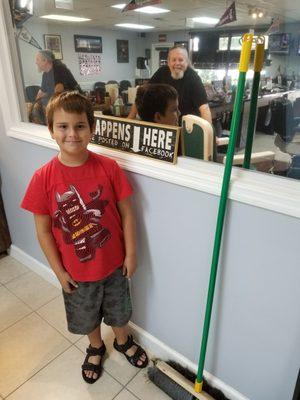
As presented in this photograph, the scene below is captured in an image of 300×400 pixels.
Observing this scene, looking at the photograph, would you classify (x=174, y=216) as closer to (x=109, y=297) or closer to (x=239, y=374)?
(x=109, y=297)

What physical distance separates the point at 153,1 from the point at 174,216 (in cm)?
101

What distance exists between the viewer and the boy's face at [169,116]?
1.15 meters

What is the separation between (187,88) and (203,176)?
1.71ft

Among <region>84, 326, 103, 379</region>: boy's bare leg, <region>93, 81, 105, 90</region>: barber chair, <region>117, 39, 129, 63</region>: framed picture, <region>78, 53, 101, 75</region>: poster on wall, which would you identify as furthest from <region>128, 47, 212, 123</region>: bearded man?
<region>84, 326, 103, 379</region>: boy's bare leg

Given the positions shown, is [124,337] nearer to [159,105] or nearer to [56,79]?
[159,105]

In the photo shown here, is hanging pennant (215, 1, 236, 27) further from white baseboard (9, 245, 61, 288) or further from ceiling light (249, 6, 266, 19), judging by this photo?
white baseboard (9, 245, 61, 288)

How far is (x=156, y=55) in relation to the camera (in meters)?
1.35

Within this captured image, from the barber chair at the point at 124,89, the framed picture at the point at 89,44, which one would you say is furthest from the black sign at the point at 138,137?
the framed picture at the point at 89,44

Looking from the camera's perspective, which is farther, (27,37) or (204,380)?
(27,37)

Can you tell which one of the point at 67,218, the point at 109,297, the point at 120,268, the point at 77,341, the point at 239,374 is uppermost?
the point at 67,218

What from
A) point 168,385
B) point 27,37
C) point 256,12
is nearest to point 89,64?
point 27,37

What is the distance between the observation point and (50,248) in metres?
1.15

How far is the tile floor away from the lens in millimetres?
1312

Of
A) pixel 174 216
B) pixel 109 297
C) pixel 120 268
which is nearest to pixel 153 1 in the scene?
pixel 174 216
